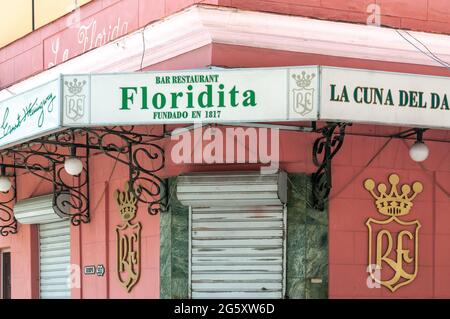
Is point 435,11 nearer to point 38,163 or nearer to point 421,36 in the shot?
point 421,36

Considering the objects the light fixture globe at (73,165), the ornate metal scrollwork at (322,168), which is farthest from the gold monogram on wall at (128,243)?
the ornate metal scrollwork at (322,168)

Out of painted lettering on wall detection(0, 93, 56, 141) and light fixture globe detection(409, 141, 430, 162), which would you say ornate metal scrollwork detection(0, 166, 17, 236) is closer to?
painted lettering on wall detection(0, 93, 56, 141)

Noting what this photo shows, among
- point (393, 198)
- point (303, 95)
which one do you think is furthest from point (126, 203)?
point (303, 95)

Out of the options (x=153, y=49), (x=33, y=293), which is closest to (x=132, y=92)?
(x=153, y=49)

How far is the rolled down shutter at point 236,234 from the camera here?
8281 millimetres

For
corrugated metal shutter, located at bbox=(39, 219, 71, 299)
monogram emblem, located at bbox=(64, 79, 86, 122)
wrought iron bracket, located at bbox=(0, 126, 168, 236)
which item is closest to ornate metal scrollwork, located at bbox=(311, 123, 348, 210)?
wrought iron bracket, located at bbox=(0, 126, 168, 236)

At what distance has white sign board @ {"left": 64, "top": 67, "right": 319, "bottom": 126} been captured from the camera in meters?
7.29

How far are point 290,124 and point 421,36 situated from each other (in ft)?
5.31

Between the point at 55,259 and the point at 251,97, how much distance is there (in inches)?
182

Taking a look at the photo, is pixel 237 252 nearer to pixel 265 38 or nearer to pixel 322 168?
pixel 322 168

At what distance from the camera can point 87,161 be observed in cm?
1023

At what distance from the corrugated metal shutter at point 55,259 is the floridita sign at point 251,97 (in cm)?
325

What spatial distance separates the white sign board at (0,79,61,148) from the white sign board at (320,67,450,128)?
90.6 inches

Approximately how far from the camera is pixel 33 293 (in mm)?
11289
